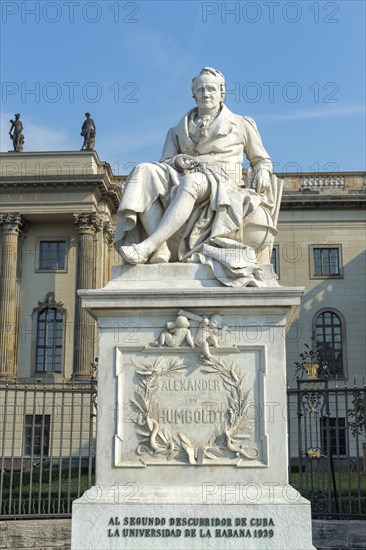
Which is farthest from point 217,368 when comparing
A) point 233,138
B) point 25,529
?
point 25,529

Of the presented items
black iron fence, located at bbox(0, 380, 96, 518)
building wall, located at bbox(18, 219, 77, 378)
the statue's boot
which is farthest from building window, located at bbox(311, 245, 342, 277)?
the statue's boot

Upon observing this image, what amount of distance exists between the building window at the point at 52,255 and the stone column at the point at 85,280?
1.45 m

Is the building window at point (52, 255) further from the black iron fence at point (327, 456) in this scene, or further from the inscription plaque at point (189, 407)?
the inscription plaque at point (189, 407)

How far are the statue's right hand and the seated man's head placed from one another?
51 cm

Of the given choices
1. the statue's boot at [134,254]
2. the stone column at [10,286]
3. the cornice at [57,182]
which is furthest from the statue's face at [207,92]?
the stone column at [10,286]

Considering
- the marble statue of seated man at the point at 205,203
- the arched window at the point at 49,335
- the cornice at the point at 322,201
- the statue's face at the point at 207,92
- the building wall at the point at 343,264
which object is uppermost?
the cornice at the point at 322,201

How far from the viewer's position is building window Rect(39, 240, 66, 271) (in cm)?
4506

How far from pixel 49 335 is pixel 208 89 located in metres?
39.3

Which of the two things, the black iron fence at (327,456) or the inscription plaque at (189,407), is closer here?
→ the inscription plaque at (189,407)

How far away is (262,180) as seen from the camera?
661cm

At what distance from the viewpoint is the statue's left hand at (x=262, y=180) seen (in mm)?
6582

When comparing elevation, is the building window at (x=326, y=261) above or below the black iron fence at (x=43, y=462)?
above

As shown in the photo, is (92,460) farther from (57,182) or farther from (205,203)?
(57,182)

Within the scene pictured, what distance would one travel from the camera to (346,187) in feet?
154
